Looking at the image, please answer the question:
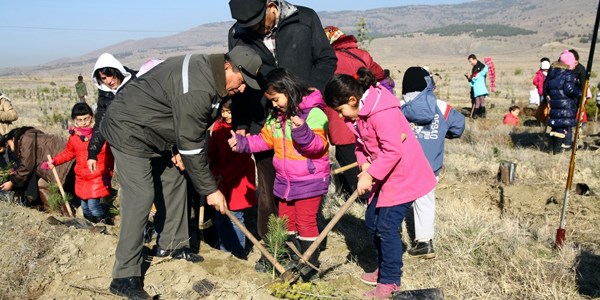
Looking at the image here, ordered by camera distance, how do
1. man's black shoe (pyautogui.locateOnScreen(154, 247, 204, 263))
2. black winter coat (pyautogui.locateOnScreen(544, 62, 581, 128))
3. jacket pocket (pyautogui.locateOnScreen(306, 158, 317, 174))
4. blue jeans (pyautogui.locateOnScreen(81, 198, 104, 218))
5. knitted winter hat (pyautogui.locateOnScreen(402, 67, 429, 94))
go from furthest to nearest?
black winter coat (pyautogui.locateOnScreen(544, 62, 581, 128)), blue jeans (pyautogui.locateOnScreen(81, 198, 104, 218)), knitted winter hat (pyautogui.locateOnScreen(402, 67, 429, 94)), man's black shoe (pyautogui.locateOnScreen(154, 247, 204, 263)), jacket pocket (pyautogui.locateOnScreen(306, 158, 317, 174))

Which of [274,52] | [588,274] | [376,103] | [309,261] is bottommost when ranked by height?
[588,274]

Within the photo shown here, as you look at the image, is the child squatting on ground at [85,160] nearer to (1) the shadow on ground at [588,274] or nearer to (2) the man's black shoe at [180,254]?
(2) the man's black shoe at [180,254]

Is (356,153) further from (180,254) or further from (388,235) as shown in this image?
(180,254)

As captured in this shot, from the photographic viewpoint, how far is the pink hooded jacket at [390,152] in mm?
3455

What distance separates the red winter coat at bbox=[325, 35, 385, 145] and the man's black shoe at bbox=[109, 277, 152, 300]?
2268 mm

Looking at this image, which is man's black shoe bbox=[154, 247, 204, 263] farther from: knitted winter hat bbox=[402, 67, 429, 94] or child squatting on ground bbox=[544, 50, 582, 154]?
child squatting on ground bbox=[544, 50, 582, 154]

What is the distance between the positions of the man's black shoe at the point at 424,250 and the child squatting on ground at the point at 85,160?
139 inches

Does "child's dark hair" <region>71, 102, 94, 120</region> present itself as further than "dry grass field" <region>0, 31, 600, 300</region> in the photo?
Yes

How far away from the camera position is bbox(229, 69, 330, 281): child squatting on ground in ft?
12.5

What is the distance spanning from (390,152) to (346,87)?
0.55 metres

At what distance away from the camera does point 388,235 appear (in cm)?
373

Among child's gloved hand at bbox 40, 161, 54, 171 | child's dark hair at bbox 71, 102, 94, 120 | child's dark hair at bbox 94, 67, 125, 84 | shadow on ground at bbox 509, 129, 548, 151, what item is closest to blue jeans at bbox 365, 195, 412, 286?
child's dark hair at bbox 94, 67, 125, 84

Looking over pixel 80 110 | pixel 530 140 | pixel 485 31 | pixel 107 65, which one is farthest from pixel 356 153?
pixel 485 31

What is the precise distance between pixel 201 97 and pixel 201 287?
143cm
